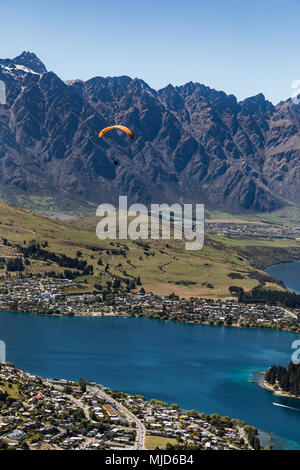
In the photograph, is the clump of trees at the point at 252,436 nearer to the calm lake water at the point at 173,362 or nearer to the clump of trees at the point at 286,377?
the calm lake water at the point at 173,362

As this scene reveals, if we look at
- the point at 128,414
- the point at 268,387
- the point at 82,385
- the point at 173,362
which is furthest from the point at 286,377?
the point at 82,385

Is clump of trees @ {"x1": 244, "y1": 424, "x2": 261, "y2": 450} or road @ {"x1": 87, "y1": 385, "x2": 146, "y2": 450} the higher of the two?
road @ {"x1": 87, "y1": 385, "x2": 146, "y2": 450}

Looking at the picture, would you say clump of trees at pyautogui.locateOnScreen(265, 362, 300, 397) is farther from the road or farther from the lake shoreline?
the road

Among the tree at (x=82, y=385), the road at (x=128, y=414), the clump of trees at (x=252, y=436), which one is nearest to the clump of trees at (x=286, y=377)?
the clump of trees at (x=252, y=436)

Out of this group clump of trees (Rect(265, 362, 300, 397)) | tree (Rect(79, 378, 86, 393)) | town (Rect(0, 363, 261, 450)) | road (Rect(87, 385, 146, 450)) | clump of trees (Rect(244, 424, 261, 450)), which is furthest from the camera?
clump of trees (Rect(265, 362, 300, 397))

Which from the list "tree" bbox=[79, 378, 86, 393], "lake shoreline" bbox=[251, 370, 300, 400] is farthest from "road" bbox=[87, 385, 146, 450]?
"lake shoreline" bbox=[251, 370, 300, 400]
